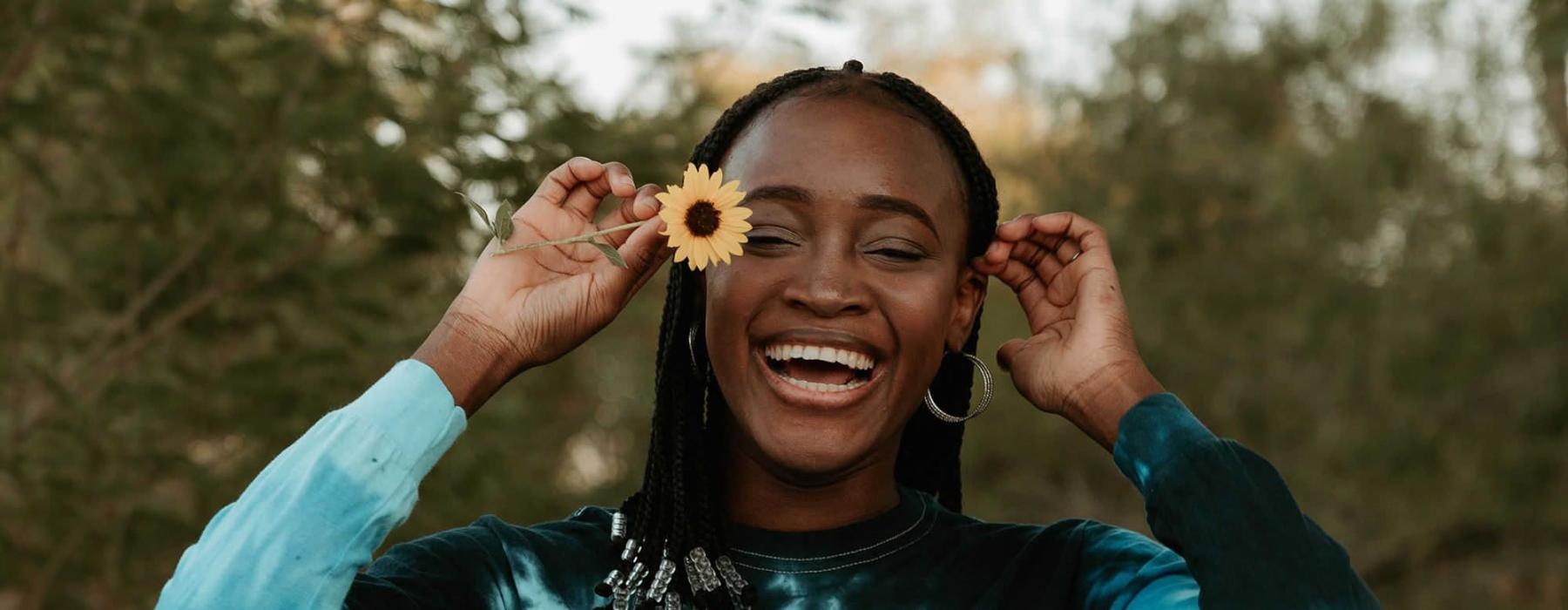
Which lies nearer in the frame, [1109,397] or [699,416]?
[1109,397]

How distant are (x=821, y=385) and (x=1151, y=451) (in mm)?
503

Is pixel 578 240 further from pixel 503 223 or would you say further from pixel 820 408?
pixel 820 408

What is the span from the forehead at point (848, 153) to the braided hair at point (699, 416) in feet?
0.13

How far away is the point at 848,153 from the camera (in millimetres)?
3059

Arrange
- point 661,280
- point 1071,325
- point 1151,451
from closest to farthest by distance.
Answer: point 1151,451, point 1071,325, point 661,280

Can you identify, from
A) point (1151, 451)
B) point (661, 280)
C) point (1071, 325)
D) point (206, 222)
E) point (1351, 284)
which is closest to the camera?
point (1151, 451)

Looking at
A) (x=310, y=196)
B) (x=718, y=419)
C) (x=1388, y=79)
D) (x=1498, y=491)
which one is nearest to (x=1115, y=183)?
(x=1388, y=79)

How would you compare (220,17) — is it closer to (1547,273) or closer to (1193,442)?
(1193,442)

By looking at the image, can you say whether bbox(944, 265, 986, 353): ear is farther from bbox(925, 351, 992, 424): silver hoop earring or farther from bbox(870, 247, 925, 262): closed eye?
bbox(870, 247, 925, 262): closed eye

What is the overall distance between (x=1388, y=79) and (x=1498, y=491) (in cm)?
303

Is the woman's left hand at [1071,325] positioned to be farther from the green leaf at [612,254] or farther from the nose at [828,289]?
the green leaf at [612,254]

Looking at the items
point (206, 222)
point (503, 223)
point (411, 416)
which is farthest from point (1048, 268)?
point (206, 222)

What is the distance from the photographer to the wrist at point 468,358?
2.88 m

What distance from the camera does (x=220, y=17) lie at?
200 inches
